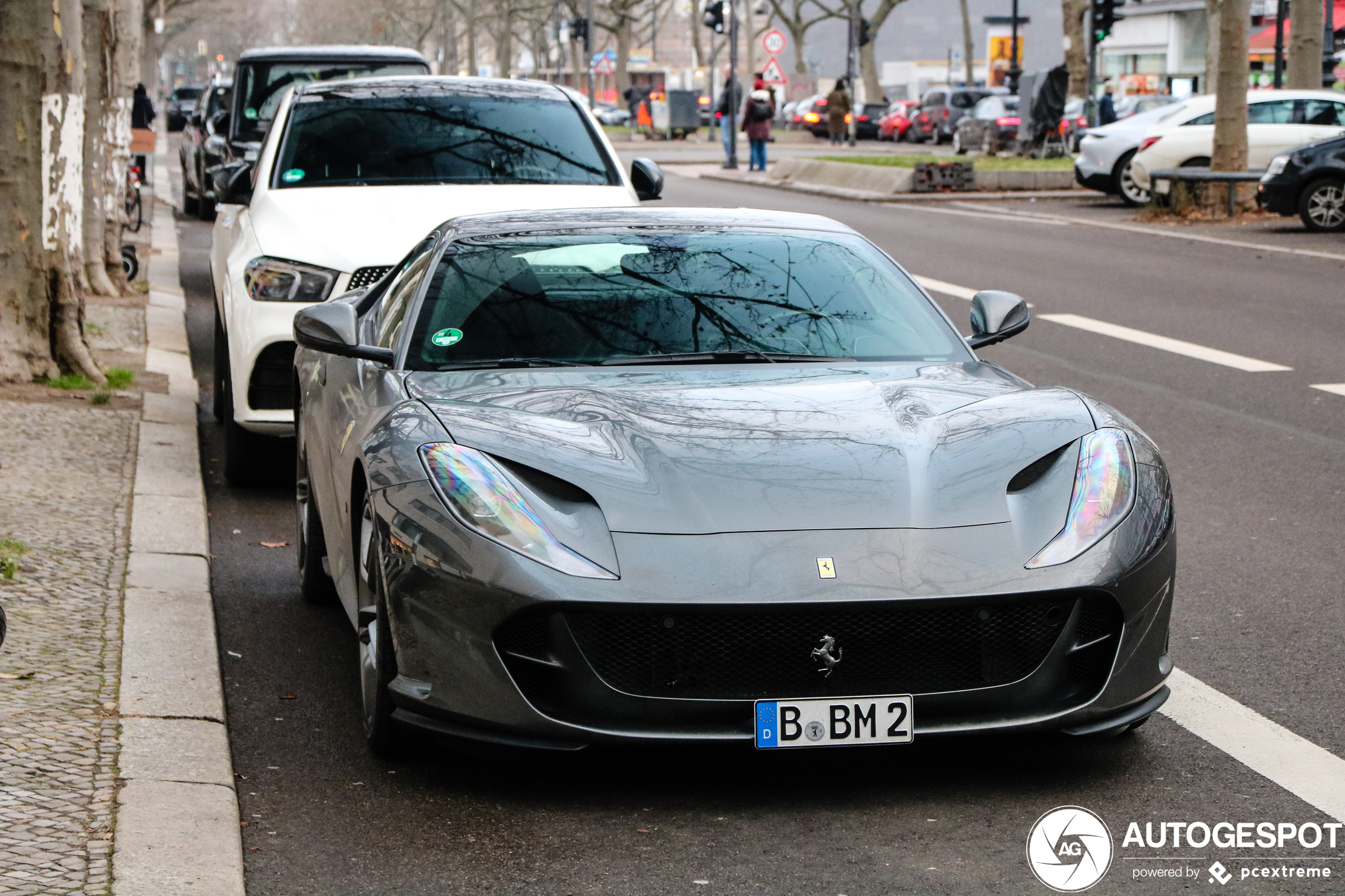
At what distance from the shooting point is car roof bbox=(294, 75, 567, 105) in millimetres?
10234

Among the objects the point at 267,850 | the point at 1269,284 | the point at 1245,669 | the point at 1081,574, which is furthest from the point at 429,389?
the point at 1269,284

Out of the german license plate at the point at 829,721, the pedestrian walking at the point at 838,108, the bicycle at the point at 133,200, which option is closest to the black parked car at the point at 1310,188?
the bicycle at the point at 133,200

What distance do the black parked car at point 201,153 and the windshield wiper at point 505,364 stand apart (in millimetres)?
17954

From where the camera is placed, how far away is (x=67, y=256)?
1119 centimetres

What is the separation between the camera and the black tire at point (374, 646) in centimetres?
445

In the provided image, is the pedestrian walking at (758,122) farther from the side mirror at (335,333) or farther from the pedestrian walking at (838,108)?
the side mirror at (335,333)

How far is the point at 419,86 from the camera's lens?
10266 millimetres

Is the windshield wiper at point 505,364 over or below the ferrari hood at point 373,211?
below

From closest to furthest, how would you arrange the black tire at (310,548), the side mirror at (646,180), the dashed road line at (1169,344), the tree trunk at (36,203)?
1. the black tire at (310,548)
2. the side mirror at (646,180)
3. the tree trunk at (36,203)
4. the dashed road line at (1169,344)

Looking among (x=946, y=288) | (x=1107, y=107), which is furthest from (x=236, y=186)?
(x=1107, y=107)

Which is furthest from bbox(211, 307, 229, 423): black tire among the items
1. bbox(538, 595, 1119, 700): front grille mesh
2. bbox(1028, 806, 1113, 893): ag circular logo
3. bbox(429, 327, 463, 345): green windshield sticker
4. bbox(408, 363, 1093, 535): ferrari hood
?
Answer: bbox(1028, 806, 1113, 893): ag circular logo

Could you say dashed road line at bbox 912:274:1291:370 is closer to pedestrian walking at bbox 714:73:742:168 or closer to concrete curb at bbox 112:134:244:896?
concrete curb at bbox 112:134:244:896

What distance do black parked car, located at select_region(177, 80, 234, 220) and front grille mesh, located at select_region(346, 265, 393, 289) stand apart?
583 inches

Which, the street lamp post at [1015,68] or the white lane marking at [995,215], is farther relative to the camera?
the street lamp post at [1015,68]
